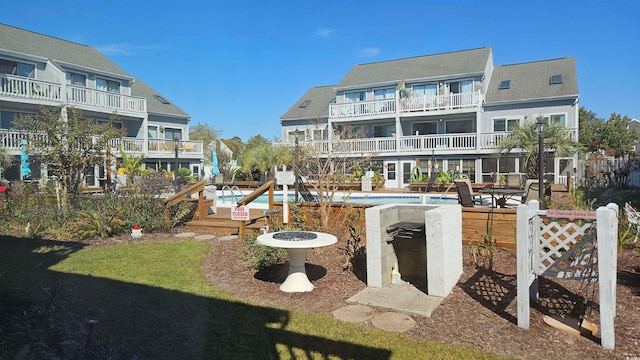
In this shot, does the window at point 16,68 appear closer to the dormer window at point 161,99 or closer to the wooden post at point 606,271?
the dormer window at point 161,99

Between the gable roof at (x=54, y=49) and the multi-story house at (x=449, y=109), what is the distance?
13.5m

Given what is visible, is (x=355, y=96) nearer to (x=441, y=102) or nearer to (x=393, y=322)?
(x=441, y=102)

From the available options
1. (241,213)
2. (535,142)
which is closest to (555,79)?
(535,142)

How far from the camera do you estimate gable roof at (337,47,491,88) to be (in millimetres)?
26688

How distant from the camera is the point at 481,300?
5.09 metres

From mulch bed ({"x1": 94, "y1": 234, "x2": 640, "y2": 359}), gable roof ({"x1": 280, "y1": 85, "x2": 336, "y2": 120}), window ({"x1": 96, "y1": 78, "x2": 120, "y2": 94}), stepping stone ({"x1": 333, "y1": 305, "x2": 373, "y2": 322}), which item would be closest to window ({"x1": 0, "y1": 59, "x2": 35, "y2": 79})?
window ({"x1": 96, "y1": 78, "x2": 120, "y2": 94})

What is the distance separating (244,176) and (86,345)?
76.8 ft

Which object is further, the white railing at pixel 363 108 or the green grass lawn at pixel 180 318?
the white railing at pixel 363 108

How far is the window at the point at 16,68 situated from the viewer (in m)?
22.2

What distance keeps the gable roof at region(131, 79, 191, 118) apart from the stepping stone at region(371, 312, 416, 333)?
93.3 ft

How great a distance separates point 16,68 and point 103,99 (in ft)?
14.8

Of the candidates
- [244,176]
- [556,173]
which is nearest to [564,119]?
[556,173]

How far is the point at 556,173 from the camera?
21.3m

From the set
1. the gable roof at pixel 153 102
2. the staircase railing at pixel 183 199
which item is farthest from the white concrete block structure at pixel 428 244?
the gable roof at pixel 153 102
